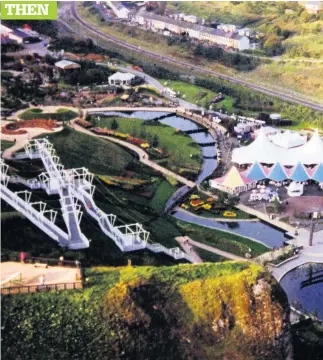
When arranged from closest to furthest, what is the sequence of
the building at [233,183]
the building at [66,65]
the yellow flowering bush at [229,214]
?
the yellow flowering bush at [229,214]
the building at [233,183]
the building at [66,65]

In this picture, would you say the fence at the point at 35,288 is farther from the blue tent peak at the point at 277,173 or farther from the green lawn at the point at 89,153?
the blue tent peak at the point at 277,173

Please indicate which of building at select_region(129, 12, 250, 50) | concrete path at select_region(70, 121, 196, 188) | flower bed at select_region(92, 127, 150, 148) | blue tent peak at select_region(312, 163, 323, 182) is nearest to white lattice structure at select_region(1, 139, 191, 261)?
concrete path at select_region(70, 121, 196, 188)

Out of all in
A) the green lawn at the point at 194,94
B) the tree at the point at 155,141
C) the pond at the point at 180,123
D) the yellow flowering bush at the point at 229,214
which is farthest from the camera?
the green lawn at the point at 194,94

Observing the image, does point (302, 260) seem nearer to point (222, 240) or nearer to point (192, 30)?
point (222, 240)

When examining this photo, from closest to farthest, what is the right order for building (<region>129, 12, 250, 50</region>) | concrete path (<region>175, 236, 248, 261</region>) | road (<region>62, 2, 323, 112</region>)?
1. concrete path (<region>175, 236, 248, 261</region>)
2. road (<region>62, 2, 323, 112</region>)
3. building (<region>129, 12, 250, 50</region>)

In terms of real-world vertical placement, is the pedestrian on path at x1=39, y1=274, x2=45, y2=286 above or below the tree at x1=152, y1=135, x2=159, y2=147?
above

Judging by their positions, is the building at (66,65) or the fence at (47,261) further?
the building at (66,65)

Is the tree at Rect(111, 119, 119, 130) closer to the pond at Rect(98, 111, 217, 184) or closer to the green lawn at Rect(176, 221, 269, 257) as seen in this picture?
the pond at Rect(98, 111, 217, 184)

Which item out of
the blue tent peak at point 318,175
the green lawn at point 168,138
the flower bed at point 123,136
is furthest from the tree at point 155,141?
the blue tent peak at point 318,175
